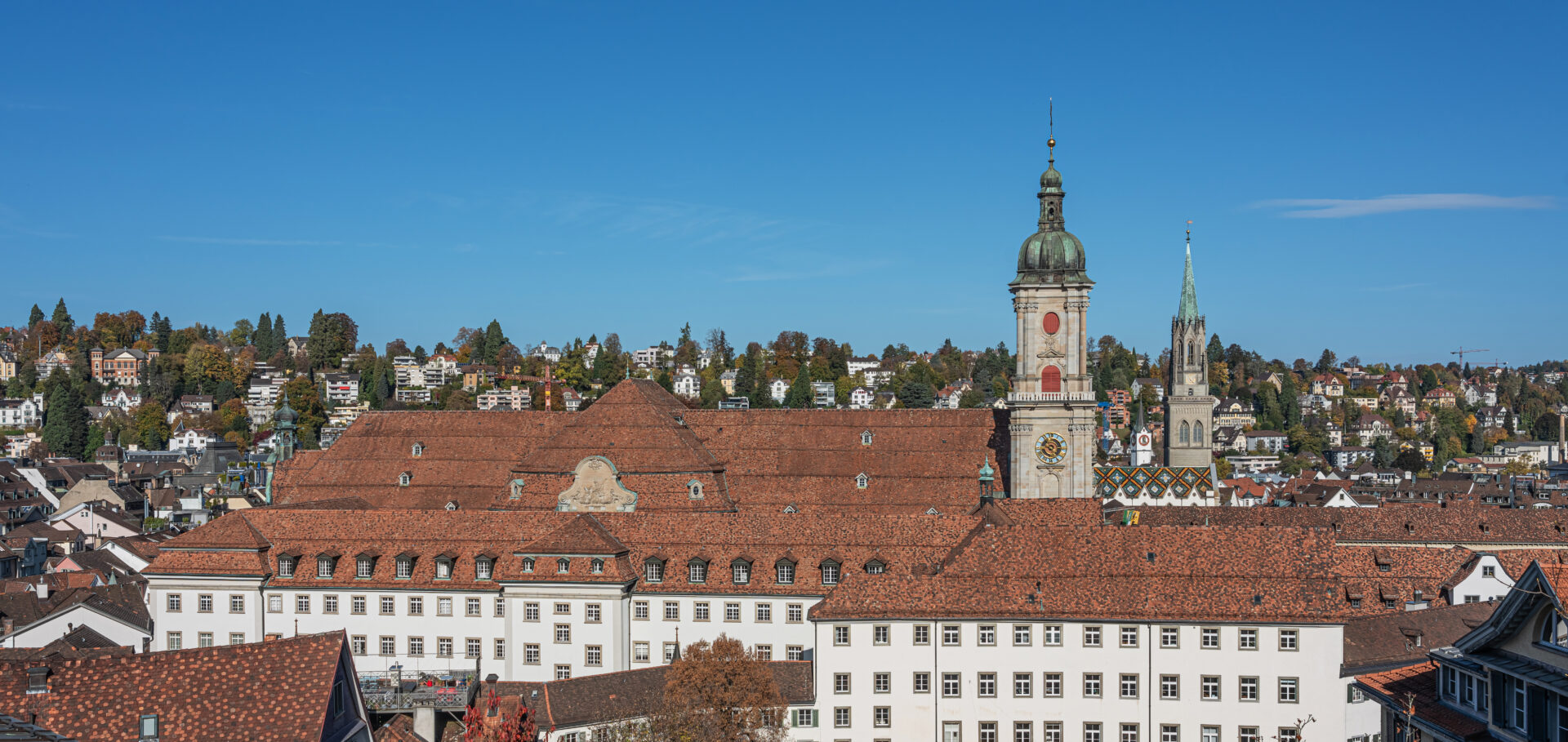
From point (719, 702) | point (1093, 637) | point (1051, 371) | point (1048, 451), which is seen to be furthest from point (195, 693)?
point (1051, 371)

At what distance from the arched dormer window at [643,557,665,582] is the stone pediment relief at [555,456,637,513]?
10542 mm

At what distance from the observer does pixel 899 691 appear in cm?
5150

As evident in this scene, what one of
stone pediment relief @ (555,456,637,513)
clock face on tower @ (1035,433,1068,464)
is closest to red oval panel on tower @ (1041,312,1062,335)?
clock face on tower @ (1035,433,1068,464)

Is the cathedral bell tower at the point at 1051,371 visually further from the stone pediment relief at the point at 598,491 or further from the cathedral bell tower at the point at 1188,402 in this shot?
the cathedral bell tower at the point at 1188,402

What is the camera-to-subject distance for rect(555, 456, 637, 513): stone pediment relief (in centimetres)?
7075

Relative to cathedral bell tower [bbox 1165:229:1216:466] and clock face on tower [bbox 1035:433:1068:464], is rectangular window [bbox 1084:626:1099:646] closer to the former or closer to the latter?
clock face on tower [bbox 1035:433:1068:464]

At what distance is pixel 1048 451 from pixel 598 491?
A: 25.2 meters

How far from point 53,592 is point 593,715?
4557 centimetres

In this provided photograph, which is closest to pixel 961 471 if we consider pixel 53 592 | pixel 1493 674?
pixel 1493 674

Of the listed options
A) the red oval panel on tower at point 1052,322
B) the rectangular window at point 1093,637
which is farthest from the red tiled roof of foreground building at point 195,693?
the red oval panel on tower at point 1052,322

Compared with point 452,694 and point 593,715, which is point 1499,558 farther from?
point 452,694

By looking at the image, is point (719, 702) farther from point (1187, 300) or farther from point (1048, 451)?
point (1187, 300)

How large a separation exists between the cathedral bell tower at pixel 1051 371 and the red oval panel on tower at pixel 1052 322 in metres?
0.05

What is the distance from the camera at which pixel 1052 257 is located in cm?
8044
